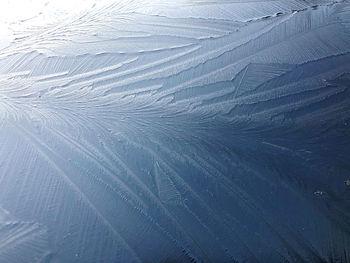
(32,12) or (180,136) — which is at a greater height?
(32,12)

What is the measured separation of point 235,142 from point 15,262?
0.49 metres

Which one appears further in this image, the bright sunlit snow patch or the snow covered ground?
the bright sunlit snow patch

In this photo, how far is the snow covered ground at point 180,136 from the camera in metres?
0.68

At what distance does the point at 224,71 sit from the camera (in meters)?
0.89

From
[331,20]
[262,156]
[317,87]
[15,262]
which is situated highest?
[331,20]

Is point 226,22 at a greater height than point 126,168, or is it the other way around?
point 226,22

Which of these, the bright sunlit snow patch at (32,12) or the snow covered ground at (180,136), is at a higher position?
the bright sunlit snow patch at (32,12)

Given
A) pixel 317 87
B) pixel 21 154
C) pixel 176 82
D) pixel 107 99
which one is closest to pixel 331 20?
pixel 317 87

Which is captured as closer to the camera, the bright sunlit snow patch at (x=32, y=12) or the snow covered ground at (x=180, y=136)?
the snow covered ground at (x=180, y=136)

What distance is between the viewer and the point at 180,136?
0.79m

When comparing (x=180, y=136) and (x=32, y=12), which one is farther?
(x=32, y=12)

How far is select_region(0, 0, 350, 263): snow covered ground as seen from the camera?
26.9 inches

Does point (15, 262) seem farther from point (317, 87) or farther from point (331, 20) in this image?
point (331, 20)

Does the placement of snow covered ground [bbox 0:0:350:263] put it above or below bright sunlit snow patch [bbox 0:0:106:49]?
below
